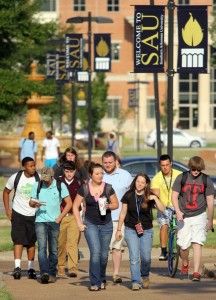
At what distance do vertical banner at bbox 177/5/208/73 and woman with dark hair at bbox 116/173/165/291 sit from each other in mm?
9105

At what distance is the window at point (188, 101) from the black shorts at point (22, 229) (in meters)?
88.1

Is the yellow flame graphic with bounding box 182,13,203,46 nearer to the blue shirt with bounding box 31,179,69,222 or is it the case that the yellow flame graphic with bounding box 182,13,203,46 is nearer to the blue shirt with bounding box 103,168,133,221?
A: the blue shirt with bounding box 103,168,133,221

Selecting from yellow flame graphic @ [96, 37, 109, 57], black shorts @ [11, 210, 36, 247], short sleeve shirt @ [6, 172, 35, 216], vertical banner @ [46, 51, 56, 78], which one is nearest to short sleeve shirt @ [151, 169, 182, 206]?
black shorts @ [11, 210, 36, 247]

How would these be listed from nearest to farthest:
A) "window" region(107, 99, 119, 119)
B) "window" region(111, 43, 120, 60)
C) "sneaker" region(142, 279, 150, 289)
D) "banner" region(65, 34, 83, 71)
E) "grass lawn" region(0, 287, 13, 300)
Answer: "grass lawn" region(0, 287, 13, 300)
"sneaker" region(142, 279, 150, 289)
"banner" region(65, 34, 83, 71)
"window" region(107, 99, 119, 119)
"window" region(111, 43, 120, 60)

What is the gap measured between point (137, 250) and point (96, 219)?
0.68 m

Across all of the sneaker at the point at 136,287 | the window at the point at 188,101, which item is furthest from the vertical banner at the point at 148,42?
the window at the point at 188,101

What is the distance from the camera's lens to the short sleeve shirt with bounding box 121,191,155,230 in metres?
15.5

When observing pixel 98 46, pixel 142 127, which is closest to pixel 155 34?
pixel 98 46

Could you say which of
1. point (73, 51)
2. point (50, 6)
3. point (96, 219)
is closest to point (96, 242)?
point (96, 219)

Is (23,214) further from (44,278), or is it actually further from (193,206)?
(193,206)

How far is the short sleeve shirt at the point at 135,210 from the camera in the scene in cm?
1552

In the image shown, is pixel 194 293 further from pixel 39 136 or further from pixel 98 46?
pixel 39 136

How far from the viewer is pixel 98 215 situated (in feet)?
50.4

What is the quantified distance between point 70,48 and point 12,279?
3083cm
